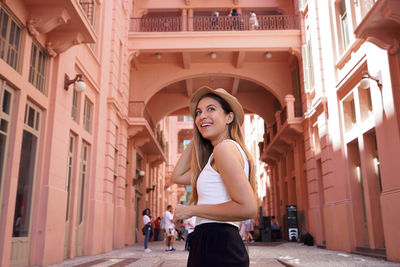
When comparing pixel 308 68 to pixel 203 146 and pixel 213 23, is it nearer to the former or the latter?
pixel 213 23

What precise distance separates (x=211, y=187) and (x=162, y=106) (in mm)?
22826

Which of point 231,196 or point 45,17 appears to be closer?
point 231,196

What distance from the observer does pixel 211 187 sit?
69.4 inches

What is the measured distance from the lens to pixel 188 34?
58.5 feet

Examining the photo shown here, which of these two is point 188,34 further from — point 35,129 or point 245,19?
point 35,129

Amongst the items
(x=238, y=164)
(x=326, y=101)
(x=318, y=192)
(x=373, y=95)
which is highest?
(x=326, y=101)

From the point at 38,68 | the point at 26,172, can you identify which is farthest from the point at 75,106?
the point at 26,172

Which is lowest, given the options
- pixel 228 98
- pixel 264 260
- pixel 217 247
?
pixel 264 260

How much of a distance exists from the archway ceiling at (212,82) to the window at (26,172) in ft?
35.4

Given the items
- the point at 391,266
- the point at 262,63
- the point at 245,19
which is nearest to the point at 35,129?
the point at 391,266

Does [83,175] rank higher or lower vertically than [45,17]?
lower

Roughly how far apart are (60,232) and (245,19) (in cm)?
1338

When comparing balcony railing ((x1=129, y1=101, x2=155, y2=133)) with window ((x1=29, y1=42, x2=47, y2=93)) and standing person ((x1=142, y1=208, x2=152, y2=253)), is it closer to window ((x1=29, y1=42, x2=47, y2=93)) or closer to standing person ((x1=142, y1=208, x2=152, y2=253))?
standing person ((x1=142, y1=208, x2=152, y2=253))

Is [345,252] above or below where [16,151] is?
below
